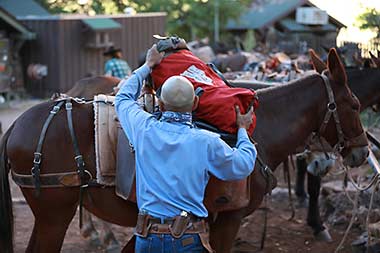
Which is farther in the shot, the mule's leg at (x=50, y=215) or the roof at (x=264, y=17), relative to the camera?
the roof at (x=264, y=17)

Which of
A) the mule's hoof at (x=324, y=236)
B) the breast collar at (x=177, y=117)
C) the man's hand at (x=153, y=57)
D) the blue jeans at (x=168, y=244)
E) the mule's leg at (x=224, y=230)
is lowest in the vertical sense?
the mule's hoof at (x=324, y=236)

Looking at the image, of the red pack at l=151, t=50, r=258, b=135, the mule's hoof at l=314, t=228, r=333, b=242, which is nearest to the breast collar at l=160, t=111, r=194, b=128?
the red pack at l=151, t=50, r=258, b=135

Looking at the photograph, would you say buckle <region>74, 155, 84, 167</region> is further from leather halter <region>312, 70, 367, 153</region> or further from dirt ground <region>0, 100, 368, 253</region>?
dirt ground <region>0, 100, 368, 253</region>

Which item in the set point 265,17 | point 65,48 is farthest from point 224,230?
point 265,17

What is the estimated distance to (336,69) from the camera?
15.7 ft

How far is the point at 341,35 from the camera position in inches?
680

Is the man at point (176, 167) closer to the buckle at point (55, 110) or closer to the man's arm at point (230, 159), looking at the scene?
the man's arm at point (230, 159)

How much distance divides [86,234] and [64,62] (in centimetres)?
1548

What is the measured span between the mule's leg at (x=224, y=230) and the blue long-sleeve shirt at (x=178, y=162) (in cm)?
92

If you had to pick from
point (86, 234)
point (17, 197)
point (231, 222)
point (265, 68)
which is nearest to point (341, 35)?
point (265, 68)

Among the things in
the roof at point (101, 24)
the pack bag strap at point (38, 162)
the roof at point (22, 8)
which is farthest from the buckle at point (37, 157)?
the roof at point (22, 8)

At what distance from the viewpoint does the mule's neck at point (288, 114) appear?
471cm

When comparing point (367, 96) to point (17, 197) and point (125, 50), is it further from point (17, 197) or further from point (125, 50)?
point (125, 50)

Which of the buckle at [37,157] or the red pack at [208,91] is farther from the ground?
the red pack at [208,91]
